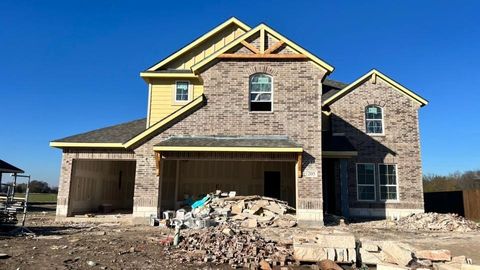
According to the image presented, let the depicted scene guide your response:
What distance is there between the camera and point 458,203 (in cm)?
2202

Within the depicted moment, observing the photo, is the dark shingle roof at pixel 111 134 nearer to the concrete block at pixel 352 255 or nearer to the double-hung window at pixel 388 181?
the concrete block at pixel 352 255

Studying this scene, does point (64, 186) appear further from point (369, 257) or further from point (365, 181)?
point (365, 181)

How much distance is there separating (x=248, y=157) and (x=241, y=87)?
322cm

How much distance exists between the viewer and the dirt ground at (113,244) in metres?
8.64

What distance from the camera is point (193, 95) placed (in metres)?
19.8

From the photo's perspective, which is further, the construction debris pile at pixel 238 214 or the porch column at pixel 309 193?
the porch column at pixel 309 193

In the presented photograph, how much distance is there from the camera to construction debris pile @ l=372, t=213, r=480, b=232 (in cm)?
1598

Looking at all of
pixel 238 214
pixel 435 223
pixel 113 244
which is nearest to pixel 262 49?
pixel 238 214

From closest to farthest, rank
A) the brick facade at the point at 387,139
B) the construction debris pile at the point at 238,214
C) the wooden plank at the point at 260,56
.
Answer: the construction debris pile at the point at 238,214 < the wooden plank at the point at 260,56 < the brick facade at the point at 387,139

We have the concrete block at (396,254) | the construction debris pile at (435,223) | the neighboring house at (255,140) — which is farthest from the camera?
the construction debris pile at (435,223)

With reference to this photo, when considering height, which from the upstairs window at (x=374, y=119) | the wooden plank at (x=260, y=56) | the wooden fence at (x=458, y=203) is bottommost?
the wooden fence at (x=458, y=203)

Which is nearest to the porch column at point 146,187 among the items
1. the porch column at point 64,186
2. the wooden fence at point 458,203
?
the porch column at point 64,186

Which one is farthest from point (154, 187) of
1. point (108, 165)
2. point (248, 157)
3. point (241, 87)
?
point (108, 165)

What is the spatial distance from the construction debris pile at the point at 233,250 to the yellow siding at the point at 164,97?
10.0m
